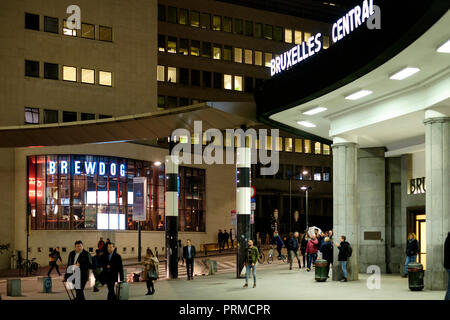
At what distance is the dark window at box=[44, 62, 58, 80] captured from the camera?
51.1 m

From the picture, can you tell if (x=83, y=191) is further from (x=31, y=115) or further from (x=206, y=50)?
(x=206, y=50)

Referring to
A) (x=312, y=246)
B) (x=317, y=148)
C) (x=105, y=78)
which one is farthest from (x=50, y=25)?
(x=317, y=148)

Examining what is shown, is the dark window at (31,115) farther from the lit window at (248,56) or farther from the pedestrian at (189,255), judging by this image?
the lit window at (248,56)

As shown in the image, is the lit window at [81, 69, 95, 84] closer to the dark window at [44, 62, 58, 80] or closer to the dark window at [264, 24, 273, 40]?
the dark window at [44, 62, 58, 80]

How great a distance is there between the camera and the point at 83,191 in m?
49.0

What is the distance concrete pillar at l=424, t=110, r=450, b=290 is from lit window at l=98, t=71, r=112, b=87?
3658cm

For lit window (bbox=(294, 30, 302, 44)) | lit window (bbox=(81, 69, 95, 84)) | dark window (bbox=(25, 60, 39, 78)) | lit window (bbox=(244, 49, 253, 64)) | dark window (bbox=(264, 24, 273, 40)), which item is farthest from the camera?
lit window (bbox=(294, 30, 302, 44))

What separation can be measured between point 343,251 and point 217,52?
5749cm

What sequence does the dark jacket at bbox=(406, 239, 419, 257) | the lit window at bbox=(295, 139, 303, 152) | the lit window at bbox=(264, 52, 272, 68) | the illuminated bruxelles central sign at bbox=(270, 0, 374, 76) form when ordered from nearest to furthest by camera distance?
the illuminated bruxelles central sign at bbox=(270, 0, 374, 76)
the dark jacket at bbox=(406, 239, 419, 257)
the lit window at bbox=(264, 52, 272, 68)
the lit window at bbox=(295, 139, 303, 152)

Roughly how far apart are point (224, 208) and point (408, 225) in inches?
1288

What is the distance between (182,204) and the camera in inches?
2255

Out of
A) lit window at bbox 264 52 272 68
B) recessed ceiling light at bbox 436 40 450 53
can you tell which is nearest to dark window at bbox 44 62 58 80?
lit window at bbox 264 52 272 68
